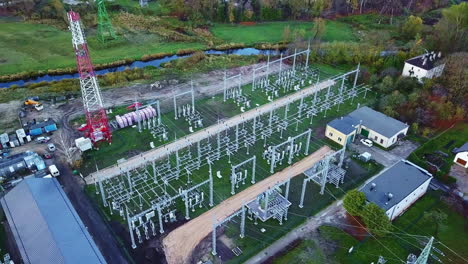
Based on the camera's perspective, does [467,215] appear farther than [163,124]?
No

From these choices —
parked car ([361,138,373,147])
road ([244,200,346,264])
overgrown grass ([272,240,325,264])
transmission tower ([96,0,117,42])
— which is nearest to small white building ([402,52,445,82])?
parked car ([361,138,373,147])

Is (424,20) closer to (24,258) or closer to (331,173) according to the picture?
(331,173)

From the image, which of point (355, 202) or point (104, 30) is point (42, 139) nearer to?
point (355, 202)

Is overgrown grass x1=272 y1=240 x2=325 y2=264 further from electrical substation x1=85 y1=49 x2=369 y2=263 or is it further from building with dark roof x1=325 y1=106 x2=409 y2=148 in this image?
building with dark roof x1=325 y1=106 x2=409 y2=148

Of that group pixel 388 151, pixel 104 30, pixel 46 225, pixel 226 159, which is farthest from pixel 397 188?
pixel 104 30

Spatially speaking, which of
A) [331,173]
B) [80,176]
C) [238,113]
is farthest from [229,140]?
[80,176]

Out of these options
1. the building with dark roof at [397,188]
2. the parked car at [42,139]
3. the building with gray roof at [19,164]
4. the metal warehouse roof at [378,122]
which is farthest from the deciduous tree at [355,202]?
the parked car at [42,139]

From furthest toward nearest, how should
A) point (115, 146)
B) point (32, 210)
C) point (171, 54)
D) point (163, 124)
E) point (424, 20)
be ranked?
point (424, 20), point (171, 54), point (163, 124), point (115, 146), point (32, 210)
